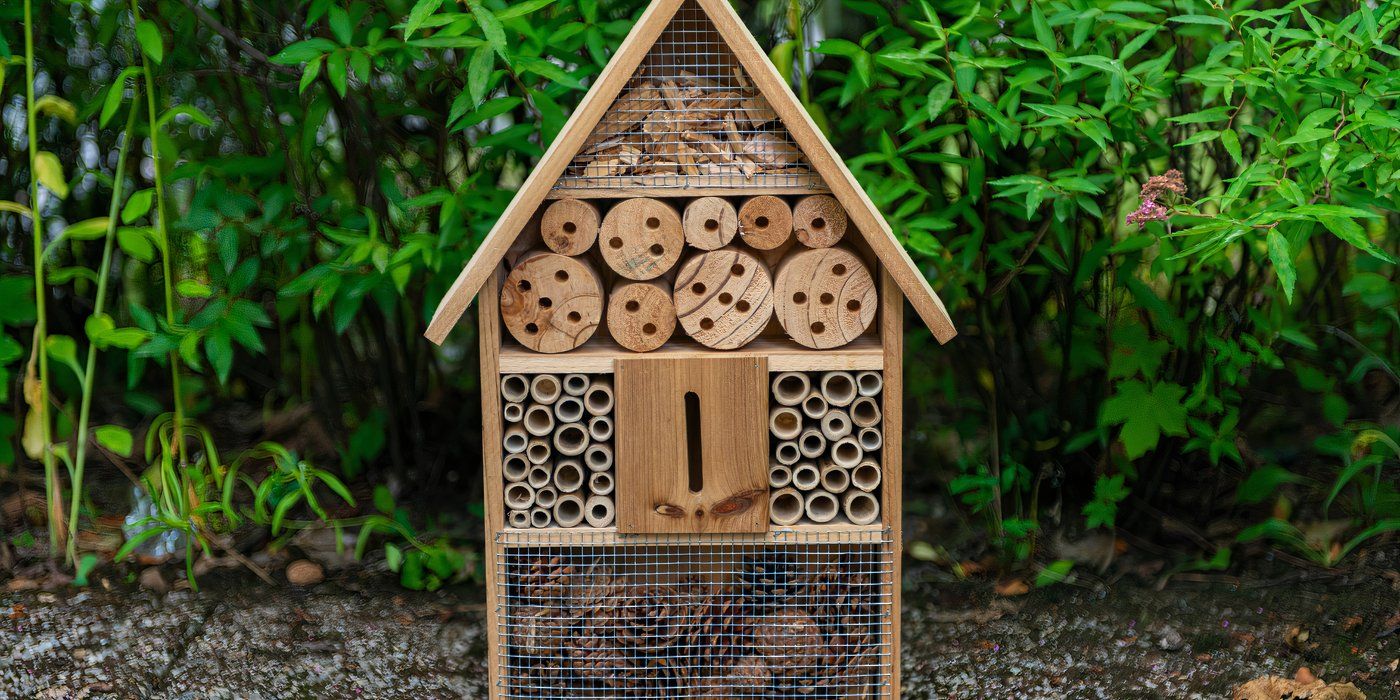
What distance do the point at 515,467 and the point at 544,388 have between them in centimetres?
16

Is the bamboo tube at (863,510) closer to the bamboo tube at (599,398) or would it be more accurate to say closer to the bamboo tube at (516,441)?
the bamboo tube at (599,398)

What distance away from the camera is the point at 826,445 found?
2199 millimetres

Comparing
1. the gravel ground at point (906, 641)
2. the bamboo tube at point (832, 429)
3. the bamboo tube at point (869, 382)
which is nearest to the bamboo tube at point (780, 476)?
the bamboo tube at point (832, 429)

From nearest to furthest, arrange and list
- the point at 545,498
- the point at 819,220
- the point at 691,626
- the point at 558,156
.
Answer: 1. the point at 558,156
2. the point at 819,220
3. the point at 545,498
4. the point at 691,626

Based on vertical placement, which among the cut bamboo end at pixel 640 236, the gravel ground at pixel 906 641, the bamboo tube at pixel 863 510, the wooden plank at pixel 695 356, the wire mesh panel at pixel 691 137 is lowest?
the gravel ground at pixel 906 641

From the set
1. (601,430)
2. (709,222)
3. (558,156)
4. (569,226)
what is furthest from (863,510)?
(558,156)

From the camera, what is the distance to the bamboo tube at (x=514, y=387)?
2133mm

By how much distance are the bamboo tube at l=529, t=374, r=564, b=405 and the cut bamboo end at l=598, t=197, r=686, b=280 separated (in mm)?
236

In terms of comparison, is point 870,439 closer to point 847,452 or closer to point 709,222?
point 847,452

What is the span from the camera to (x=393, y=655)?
9.37ft

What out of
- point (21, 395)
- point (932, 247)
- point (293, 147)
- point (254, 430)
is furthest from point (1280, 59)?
point (21, 395)

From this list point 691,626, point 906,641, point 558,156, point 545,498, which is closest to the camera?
point 558,156

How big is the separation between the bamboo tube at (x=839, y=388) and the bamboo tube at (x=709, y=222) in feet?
1.04

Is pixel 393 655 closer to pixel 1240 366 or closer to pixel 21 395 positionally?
pixel 21 395
